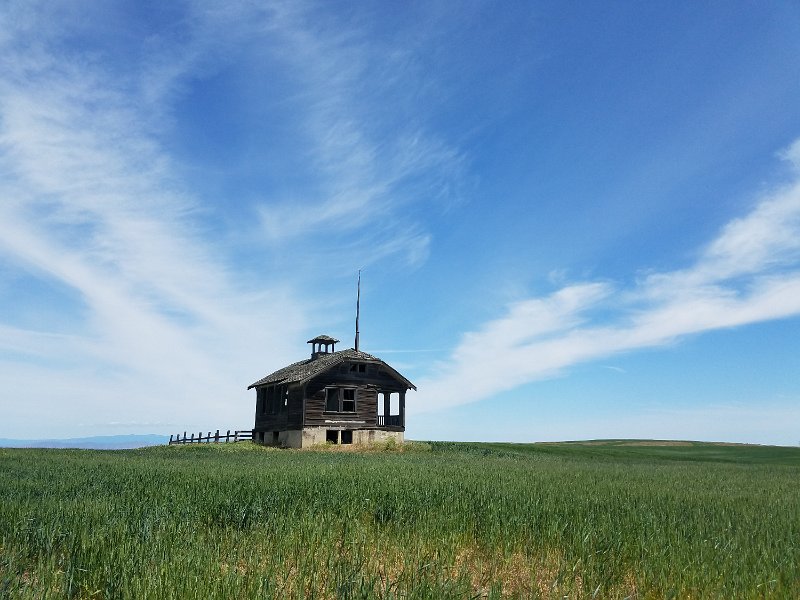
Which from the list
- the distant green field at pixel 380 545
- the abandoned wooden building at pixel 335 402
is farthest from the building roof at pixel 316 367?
the distant green field at pixel 380 545

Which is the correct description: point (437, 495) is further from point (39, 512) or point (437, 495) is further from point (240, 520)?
point (39, 512)

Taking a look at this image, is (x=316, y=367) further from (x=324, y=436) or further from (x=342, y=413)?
(x=324, y=436)

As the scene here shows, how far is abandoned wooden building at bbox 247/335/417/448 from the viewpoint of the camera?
40.8 metres

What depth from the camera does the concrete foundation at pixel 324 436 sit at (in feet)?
132

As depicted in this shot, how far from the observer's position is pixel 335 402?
42344mm

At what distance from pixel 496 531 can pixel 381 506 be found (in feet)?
8.25

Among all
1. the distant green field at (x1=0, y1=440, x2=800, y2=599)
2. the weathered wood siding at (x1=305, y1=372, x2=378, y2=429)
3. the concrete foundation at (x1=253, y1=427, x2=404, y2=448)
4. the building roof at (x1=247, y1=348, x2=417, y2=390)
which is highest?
the building roof at (x1=247, y1=348, x2=417, y2=390)

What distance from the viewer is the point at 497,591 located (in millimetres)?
4645

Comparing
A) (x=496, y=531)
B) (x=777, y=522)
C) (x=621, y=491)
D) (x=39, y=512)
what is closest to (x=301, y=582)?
(x=496, y=531)

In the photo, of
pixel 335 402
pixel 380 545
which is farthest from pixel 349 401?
pixel 380 545

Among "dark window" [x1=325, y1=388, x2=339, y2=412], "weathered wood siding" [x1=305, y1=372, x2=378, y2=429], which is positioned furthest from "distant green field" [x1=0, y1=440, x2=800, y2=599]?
"dark window" [x1=325, y1=388, x2=339, y2=412]

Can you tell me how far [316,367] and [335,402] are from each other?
3.06m

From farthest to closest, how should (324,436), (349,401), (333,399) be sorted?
1. (349,401)
2. (333,399)
3. (324,436)

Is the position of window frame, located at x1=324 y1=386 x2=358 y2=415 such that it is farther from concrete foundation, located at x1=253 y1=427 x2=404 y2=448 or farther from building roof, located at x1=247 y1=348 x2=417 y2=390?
building roof, located at x1=247 y1=348 x2=417 y2=390
